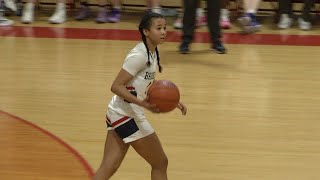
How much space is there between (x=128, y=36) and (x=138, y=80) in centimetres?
596

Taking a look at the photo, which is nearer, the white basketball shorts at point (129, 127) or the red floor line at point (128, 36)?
the white basketball shorts at point (129, 127)

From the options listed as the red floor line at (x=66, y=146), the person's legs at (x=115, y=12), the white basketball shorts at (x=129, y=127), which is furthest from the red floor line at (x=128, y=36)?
the white basketball shorts at (x=129, y=127)

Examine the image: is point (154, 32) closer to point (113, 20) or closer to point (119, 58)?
point (119, 58)

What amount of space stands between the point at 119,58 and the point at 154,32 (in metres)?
4.46

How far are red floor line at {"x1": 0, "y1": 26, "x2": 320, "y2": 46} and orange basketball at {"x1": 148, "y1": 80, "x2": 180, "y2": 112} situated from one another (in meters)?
5.68

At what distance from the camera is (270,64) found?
8.21 metres

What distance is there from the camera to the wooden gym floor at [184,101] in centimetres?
489

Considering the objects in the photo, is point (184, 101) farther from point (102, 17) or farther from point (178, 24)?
point (102, 17)

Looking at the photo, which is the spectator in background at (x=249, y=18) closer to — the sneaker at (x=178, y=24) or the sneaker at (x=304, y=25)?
the sneaker at (x=304, y=25)

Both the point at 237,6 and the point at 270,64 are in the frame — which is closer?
the point at 270,64

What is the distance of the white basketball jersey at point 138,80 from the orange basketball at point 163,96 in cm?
6

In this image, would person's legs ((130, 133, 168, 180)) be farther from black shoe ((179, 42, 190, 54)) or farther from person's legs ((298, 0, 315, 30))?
person's legs ((298, 0, 315, 30))

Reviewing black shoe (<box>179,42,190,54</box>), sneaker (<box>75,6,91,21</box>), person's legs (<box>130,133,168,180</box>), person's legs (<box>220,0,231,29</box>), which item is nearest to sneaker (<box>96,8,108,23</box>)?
sneaker (<box>75,6,91,21</box>)

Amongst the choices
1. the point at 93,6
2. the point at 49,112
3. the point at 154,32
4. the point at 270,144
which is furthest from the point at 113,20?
the point at 154,32
